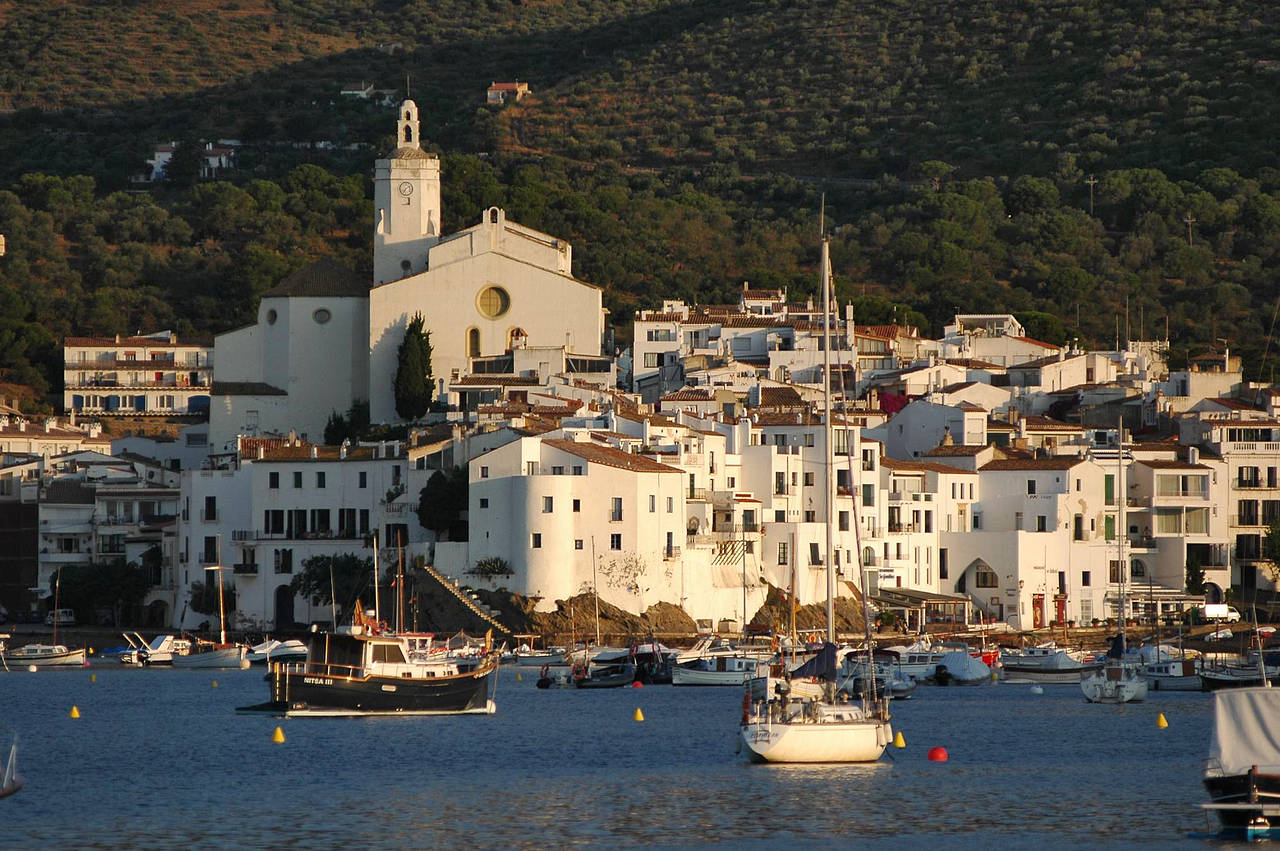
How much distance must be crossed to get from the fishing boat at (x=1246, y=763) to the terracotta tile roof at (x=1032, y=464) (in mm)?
50773

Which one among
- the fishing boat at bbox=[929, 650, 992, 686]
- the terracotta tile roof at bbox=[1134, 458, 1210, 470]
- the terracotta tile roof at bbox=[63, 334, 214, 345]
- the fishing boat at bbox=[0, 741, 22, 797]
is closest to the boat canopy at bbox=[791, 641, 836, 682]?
Answer: the fishing boat at bbox=[0, 741, 22, 797]

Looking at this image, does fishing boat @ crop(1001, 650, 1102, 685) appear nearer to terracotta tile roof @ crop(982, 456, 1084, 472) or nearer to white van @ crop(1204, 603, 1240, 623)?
white van @ crop(1204, 603, 1240, 623)

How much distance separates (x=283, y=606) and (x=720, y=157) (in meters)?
81.5

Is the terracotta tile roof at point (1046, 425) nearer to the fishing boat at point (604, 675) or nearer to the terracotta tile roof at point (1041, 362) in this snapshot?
the terracotta tile roof at point (1041, 362)

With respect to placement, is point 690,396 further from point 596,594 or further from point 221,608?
point 221,608

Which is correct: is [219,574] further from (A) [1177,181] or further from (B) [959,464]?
(A) [1177,181]

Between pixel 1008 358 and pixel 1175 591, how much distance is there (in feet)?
65.6

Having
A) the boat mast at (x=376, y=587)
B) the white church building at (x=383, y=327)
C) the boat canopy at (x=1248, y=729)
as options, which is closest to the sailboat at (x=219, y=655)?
the boat mast at (x=376, y=587)

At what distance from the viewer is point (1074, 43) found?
16150 centimetres

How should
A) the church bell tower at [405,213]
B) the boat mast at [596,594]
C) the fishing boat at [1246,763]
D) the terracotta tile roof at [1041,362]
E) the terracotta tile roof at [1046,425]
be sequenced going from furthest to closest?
1. the terracotta tile roof at [1041,362]
2. the church bell tower at [405,213]
3. the terracotta tile roof at [1046,425]
4. the boat mast at [596,594]
5. the fishing boat at [1246,763]

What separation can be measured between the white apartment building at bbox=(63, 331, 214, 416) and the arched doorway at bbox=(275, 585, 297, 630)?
1348 inches

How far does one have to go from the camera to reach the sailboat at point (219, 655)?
248 ft

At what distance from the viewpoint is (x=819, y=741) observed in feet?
144

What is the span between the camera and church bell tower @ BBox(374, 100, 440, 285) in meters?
102
